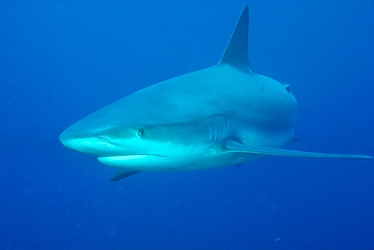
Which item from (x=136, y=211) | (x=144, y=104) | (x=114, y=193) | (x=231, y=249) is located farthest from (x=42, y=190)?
(x=144, y=104)

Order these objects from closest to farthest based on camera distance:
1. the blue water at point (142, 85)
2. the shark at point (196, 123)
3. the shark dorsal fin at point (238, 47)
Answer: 1. the shark at point (196, 123)
2. the shark dorsal fin at point (238, 47)
3. the blue water at point (142, 85)

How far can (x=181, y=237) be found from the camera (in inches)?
397

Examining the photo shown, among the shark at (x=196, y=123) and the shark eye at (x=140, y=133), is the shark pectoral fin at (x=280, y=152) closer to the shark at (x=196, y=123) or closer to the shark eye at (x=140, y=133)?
the shark at (x=196, y=123)

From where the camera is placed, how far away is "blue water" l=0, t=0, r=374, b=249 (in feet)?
33.2

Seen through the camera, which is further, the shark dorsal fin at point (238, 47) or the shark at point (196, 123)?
the shark dorsal fin at point (238, 47)

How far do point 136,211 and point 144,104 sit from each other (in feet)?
27.5

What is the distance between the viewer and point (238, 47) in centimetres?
394

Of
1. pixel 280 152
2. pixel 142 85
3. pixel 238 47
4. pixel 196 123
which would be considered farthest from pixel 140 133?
pixel 142 85

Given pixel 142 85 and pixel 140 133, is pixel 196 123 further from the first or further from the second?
pixel 142 85

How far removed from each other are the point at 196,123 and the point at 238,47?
5.29 feet

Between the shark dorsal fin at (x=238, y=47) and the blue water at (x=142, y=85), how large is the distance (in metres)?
7.01

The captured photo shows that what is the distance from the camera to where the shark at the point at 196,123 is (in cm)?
223

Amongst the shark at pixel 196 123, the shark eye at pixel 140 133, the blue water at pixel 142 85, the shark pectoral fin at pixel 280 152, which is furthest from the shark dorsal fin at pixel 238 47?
the blue water at pixel 142 85

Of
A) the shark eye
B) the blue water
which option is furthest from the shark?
the blue water
